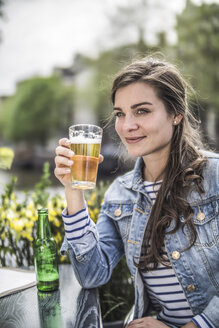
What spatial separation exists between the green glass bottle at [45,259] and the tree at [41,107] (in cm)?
3174

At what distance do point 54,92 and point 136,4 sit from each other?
19.0 meters

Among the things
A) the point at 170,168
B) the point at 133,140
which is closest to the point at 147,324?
the point at 170,168

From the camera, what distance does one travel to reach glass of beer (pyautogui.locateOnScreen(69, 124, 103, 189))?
1567 mm

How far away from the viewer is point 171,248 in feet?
5.74

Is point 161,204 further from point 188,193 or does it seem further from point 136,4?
point 136,4

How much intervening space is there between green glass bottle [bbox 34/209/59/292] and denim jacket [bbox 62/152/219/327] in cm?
12

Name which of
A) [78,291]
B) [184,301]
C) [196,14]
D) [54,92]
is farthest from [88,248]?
[54,92]

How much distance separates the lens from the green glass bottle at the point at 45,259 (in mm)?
1586

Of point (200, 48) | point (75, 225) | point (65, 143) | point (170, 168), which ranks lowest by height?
point (75, 225)

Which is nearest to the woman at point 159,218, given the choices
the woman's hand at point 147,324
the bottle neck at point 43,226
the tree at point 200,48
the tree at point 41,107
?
the woman's hand at point 147,324

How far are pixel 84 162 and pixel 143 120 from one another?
408mm

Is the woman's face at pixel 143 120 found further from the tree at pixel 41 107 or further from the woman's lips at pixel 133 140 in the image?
the tree at pixel 41 107

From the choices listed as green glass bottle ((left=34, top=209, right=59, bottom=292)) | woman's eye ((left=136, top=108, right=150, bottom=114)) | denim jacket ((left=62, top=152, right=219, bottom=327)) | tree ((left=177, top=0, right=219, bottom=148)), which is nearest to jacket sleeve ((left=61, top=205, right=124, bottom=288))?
denim jacket ((left=62, top=152, right=219, bottom=327))

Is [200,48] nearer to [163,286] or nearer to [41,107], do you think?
[163,286]
